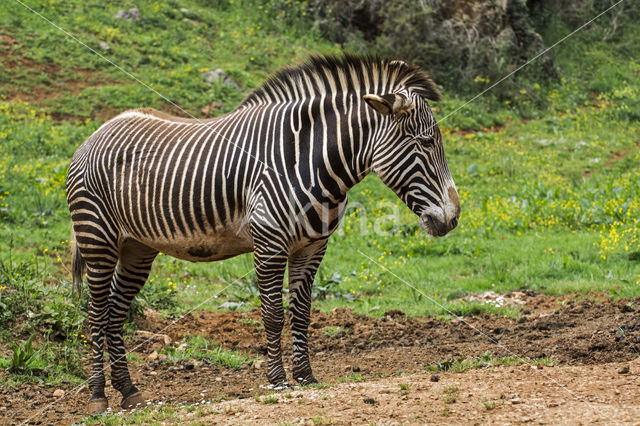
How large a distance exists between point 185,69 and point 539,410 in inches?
650

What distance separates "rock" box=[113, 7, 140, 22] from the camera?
67.8ft

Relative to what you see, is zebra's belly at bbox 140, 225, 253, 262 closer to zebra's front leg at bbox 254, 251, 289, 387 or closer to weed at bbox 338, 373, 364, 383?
zebra's front leg at bbox 254, 251, 289, 387

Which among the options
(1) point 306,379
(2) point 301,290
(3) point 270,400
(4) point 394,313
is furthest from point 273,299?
(4) point 394,313

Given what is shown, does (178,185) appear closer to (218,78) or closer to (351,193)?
(351,193)

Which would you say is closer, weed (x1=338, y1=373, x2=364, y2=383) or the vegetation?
weed (x1=338, y1=373, x2=364, y2=383)

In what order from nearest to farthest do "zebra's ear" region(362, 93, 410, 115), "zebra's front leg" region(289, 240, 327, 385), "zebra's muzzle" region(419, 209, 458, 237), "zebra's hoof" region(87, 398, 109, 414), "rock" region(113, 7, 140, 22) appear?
"zebra's muzzle" region(419, 209, 458, 237)
"zebra's ear" region(362, 93, 410, 115)
"zebra's hoof" region(87, 398, 109, 414)
"zebra's front leg" region(289, 240, 327, 385)
"rock" region(113, 7, 140, 22)

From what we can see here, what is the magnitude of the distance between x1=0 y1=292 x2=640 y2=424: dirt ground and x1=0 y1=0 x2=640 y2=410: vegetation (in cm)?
41

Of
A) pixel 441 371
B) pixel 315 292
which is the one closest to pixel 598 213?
pixel 315 292

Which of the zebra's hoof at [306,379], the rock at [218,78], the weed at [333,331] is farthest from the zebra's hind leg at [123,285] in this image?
the rock at [218,78]

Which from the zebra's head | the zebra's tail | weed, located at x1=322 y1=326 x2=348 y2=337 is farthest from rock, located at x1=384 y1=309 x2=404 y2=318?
the zebra's tail

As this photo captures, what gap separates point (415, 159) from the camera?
17.9 feet

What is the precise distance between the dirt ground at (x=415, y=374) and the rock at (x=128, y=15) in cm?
1495

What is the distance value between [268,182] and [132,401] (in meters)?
2.37

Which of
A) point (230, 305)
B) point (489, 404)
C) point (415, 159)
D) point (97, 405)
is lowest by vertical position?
point (230, 305)
